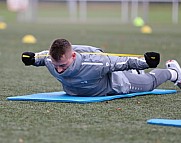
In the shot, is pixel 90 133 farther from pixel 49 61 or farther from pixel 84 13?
pixel 84 13

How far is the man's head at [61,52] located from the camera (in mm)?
6031

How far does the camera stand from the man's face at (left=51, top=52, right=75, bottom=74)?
20.0 feet

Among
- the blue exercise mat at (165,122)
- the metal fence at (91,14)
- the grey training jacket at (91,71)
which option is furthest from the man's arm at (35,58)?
the metal fence at (91,14)

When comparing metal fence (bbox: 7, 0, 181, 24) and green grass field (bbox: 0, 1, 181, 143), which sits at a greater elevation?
green grass field (bbox: 0, 1, 181, 143)

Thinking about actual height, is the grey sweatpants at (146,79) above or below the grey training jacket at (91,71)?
below

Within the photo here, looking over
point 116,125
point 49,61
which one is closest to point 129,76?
point 49,61

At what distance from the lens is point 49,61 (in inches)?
256

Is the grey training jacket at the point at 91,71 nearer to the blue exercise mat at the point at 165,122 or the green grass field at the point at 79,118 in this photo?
the green grass field at the point at 79,118

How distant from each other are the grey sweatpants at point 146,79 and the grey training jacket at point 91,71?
0.28m

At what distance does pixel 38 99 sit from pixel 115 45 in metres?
8.36

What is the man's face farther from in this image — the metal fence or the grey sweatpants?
the metal fence

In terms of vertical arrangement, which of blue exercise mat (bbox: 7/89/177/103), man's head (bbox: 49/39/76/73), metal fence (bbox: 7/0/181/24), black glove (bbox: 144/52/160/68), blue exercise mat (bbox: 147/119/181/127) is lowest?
metal fence (bbox: 7/0/181/24)

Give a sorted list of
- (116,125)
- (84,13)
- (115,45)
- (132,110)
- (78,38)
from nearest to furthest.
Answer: (116,125) < (132,110) < (115,45) < (78,38) < (84,13)

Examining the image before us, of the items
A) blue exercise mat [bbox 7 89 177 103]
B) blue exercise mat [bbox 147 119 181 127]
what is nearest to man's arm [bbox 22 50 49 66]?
blue exercise mat [bbox 7 89 177 103]
